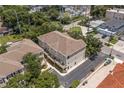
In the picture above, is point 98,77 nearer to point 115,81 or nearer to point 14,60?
point 115,81

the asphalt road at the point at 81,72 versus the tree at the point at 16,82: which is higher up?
the tree at the point at 16,82

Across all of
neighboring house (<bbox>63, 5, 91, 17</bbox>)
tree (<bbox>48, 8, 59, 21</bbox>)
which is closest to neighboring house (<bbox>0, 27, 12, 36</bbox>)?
tree (<bbox>48, 8, 59, 21</bbox>)


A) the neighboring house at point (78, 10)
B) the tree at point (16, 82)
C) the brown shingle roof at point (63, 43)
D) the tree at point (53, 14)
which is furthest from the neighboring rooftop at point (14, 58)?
the neighboring house at point (78, 10)

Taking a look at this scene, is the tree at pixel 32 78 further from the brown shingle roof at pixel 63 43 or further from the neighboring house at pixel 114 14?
the neighboring house at pixel 114 14

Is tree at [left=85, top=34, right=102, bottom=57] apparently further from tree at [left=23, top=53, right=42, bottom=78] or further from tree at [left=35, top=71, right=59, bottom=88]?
tree at [left=35, top=71, right=59, bottom=88]

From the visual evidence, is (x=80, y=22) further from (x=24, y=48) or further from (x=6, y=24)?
(x=24, y=48)

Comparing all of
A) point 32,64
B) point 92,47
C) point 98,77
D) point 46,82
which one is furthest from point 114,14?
point 46,82
